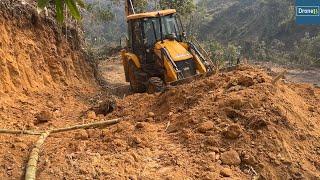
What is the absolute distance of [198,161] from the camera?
5.71 meters

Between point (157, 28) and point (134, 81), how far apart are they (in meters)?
1.72

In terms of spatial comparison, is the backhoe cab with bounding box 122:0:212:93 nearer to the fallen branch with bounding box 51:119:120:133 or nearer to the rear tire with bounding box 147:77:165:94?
the rear tire with bounding box 147:77:165:94

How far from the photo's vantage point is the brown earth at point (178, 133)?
18.2 feet

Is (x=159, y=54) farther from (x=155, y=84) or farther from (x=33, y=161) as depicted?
(x=33, y=161)

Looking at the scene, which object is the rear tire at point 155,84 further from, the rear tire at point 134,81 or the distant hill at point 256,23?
the distant hill at point 256,23

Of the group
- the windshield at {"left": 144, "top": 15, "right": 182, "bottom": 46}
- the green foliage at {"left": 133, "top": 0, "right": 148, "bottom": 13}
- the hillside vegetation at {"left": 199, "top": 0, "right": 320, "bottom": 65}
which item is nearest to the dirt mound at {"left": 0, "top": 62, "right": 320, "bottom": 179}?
the windshield at {"left": 144, "top": 15, "right": 182, "bottom": 46}

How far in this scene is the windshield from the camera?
1147cm

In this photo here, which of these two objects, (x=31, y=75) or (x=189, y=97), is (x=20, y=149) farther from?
(x=31, y=75)

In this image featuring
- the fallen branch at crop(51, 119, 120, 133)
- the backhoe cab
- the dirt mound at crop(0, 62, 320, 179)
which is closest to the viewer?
the dirt mound at crop(0, 62, 320, 179)

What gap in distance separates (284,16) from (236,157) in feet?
Answer: 123

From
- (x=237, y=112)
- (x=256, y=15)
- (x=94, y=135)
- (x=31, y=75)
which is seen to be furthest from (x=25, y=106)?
(x=256, y=15)

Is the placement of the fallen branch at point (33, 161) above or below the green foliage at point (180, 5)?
below

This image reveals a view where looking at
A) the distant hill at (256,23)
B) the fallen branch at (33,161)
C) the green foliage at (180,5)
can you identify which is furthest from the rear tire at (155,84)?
the distant hill at (256,23)

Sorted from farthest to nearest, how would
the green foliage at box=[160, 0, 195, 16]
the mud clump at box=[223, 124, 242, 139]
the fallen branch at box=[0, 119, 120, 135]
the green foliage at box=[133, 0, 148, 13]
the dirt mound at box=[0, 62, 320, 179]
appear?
the green foliage at box=[160, 0, 195, 16] → the green foliage at box=[133, 0, 148, 13] → the fallen branch at box=[0, 119, 120, 135] → the mud clump at box=[223, 124, 242, 139] → the dirt mound at box=[0, 62, 320, 179]
